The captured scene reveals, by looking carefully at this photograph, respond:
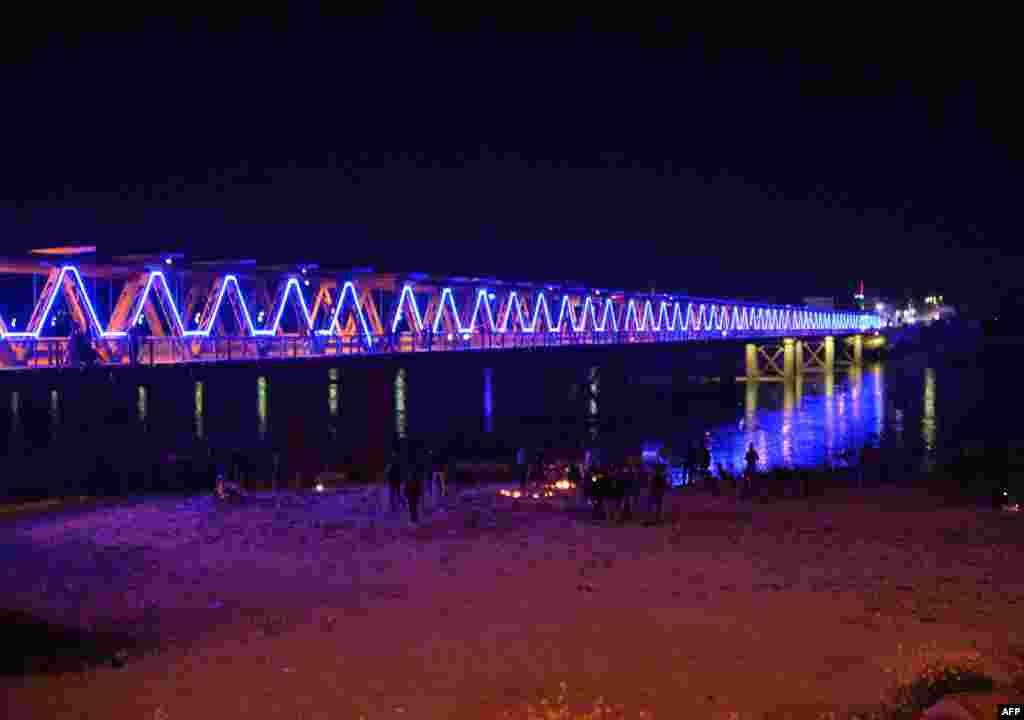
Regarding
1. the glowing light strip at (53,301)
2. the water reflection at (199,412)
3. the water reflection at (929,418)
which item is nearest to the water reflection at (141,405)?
the water reflection at (199,412)

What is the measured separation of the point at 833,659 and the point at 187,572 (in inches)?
360

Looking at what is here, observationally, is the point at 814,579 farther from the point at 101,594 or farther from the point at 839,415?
the point at 839,415

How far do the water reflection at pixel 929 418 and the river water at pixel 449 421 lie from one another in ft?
0.39

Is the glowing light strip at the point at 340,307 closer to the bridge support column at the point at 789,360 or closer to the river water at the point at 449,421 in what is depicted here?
the river water at the point at 449,421

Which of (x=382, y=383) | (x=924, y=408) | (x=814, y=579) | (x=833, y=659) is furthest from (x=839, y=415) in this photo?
(x=833, y=659)

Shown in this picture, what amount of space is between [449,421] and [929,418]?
100 feet

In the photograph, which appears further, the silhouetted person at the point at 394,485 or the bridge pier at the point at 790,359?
the bridge pier at the point at 790,359

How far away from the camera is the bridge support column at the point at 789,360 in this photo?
10772cm

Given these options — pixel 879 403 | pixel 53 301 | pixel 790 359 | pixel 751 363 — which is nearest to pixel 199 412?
pixel 53 301

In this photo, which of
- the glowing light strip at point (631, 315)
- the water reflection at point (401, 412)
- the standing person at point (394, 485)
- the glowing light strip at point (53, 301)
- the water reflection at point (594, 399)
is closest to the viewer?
the standing person at point (394, 485)

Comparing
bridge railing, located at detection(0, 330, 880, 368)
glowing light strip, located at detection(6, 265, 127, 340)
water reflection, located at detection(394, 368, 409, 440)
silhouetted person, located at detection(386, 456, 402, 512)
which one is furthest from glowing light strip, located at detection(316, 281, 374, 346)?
silhouetted person, located at detection(386, 456, 402, 512)

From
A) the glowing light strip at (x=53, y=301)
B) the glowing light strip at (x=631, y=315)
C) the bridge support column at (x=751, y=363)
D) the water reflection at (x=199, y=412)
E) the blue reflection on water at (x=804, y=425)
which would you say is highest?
the glowing light strip at (x=631, y=315)

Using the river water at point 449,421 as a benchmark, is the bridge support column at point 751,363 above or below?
above

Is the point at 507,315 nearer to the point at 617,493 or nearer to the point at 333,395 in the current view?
the point at 333,395
